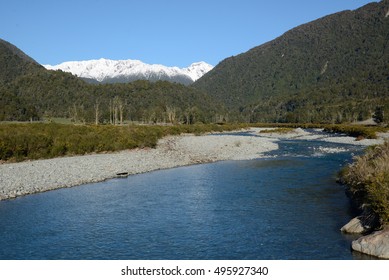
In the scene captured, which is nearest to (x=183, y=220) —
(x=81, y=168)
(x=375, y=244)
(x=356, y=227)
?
(x=356, y=227)

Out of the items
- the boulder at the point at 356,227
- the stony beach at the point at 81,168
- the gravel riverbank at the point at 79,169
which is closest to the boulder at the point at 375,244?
the stony beach at the point at 81,168

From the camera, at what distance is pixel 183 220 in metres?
23.3

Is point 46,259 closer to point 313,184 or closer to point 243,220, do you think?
point 243,220

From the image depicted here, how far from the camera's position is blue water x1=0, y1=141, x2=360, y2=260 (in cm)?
1814

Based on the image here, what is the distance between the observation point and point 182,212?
25.2 m

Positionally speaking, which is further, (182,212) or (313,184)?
(313,184)

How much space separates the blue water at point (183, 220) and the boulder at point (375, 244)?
2.15 ft

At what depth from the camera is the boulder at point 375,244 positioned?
16.5m

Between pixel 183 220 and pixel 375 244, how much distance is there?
1073 cm

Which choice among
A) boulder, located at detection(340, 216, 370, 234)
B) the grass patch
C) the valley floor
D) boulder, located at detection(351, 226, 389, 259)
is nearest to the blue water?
boulder, located at detection(340, 216, 370, 234)

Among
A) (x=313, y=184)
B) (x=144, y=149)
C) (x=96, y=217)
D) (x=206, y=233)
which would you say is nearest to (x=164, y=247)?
(x=206, y=233)
